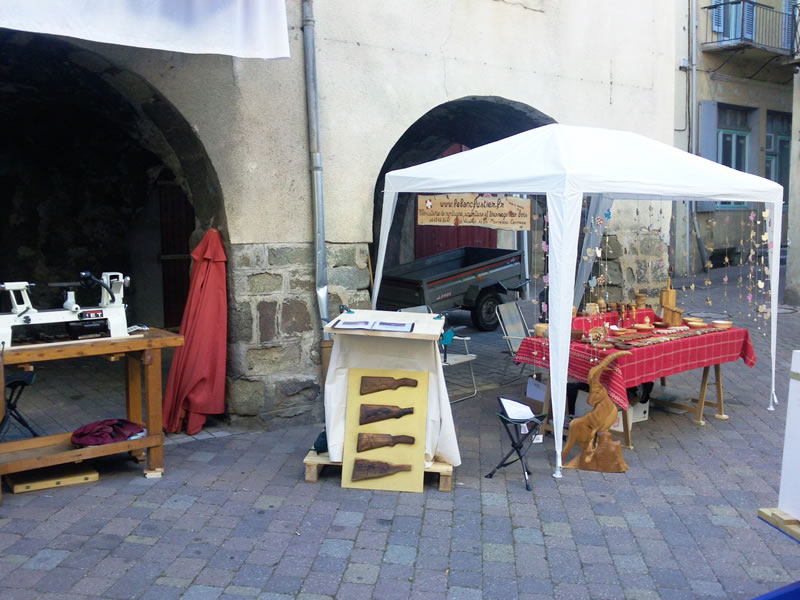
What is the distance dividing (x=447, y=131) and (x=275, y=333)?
4.88m

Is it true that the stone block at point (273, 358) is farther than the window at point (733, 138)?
No

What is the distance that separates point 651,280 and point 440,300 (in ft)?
8.44

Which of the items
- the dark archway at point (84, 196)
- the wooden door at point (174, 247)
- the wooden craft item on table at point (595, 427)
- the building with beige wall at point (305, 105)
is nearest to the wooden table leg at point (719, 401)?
the wooden craft item on table at point (595, 427)

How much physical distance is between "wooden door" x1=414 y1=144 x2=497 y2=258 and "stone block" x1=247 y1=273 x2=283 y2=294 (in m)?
7.19

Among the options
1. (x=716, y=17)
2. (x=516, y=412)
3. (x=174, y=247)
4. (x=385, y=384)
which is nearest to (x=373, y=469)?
(x=385, y=384)

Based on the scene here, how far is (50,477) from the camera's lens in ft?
14.3

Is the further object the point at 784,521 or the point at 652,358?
the point at 652,358

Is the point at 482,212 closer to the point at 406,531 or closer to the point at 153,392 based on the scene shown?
the point at 153,392

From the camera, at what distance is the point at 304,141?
18.5 ft

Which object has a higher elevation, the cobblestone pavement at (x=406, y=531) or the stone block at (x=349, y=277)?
the stone block at (x=349, y=277)

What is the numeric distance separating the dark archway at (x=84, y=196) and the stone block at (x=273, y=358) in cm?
182

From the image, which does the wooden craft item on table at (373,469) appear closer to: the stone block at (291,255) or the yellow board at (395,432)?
the yellow board at (395,432)

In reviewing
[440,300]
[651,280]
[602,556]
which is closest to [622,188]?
[602,556]

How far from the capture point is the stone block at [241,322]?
5.50 metres
